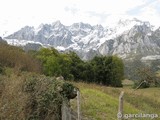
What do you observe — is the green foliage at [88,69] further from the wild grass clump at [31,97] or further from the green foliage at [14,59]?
the wild grass clump at [31,97]

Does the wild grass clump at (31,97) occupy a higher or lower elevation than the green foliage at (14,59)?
lower

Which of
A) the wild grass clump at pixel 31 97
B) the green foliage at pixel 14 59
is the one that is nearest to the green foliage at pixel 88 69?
the green foliage at pixel 14 59

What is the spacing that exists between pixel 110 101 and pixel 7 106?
9.52 metres

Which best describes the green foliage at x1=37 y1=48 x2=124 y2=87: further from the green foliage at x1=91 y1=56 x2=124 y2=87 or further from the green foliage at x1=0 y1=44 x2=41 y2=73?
the green foliage at x1=0 y1=44 x2=41 y2=73

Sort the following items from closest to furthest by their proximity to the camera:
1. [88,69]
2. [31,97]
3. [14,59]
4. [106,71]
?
[31,97], [14,59], [88,69], [106,71]

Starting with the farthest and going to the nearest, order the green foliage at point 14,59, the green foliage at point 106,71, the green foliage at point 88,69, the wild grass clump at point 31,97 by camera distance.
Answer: the green foliage at point 106,71 → the green foliage at point 88,69 → the green foliage at point 14,59 → the wild grass clump at point 31,97

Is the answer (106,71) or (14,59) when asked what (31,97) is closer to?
(14,59)

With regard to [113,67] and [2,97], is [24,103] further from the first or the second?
[113,67]

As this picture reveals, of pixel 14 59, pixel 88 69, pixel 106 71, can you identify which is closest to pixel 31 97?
pixel 14 59

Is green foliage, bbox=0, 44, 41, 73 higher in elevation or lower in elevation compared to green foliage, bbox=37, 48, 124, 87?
higher

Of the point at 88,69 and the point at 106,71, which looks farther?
the point at 106,71

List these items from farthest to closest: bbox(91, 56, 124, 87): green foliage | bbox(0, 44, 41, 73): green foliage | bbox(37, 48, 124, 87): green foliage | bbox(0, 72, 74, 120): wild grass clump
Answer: bbox(91, 56, 124, 87): green foliage, bbox(37, 48, 124, 87): green foliage, bbox(0, 44, 41, 73): green foliage, bbox(0, 72, 74, 120): wild grass clump

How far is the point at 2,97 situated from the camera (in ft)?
36.3

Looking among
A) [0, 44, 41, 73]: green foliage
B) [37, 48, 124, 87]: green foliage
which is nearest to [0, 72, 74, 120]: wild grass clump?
[0, 44, 41, 73]: green foliage
